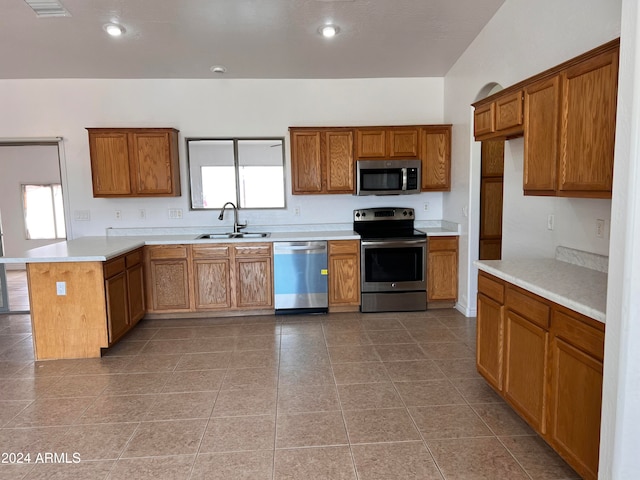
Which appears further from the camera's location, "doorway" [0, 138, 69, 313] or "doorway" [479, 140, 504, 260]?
"doorway" [0, 138, 69, 313]

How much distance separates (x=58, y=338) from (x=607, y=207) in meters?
4.19

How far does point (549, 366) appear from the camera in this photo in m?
2.01

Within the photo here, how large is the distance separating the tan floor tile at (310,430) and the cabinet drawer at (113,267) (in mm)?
2035

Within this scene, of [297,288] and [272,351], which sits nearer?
[272,351]

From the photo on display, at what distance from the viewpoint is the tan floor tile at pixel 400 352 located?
11.1ft

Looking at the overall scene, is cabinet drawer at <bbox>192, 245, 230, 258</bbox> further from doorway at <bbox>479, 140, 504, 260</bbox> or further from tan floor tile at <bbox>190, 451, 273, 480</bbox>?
doorway at <bbox>479, 140, 504, 260</bbox>

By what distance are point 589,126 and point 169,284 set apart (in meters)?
4.02

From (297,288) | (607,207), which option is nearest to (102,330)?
(297,288)

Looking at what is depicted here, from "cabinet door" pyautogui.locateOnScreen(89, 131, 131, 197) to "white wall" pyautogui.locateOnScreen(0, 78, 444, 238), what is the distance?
1.24 feet

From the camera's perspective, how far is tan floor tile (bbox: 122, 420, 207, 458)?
7.23 feet

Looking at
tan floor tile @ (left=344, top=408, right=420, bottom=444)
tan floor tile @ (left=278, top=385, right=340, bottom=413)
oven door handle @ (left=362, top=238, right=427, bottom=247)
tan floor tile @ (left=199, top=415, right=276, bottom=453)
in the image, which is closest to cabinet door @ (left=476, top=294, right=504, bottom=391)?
tan floor tile @ (left=344, top=408, right=420, bottom=444)

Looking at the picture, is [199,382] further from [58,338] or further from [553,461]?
[553,461]

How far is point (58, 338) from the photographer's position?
347cm

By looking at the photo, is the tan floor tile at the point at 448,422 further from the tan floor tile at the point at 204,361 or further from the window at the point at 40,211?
the window at the point at 40,211
